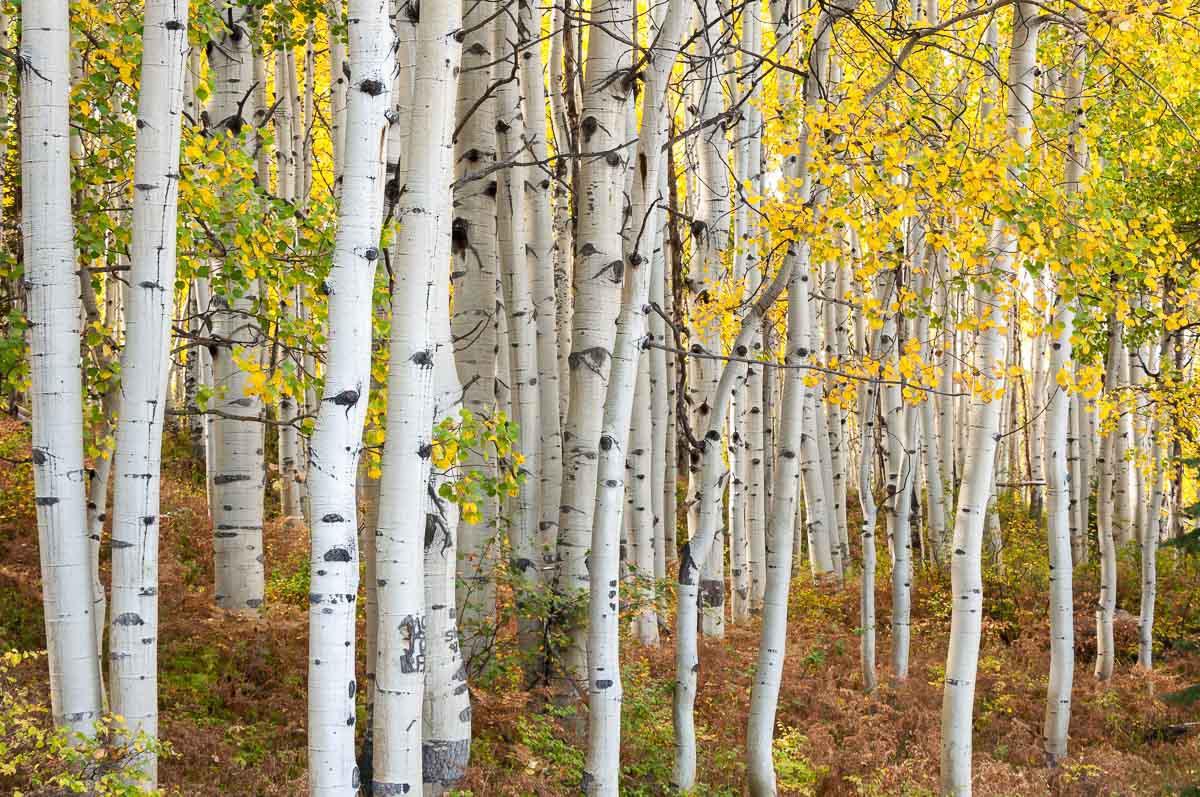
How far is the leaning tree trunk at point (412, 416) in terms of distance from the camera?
435 cm

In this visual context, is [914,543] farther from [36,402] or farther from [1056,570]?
[36,402]

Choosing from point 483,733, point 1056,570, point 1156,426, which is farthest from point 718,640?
point 1156,426

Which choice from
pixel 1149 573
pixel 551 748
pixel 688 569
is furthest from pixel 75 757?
pixel 1149 573

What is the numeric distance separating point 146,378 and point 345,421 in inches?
46.0

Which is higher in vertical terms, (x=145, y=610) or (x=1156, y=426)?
(x=1156, y=426)

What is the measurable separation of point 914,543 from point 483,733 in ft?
44.2

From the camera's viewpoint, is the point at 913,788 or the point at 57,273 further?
the point at 913,788

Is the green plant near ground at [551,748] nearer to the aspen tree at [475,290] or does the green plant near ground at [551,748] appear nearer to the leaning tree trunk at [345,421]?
the aspen tree at [475,290]

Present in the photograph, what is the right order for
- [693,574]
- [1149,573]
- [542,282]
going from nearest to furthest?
[693,574], [542,282], [1149,573]

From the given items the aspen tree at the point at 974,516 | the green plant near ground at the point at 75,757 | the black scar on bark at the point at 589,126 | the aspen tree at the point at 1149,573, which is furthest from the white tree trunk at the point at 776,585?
the aspen tree at the point at 1149,573

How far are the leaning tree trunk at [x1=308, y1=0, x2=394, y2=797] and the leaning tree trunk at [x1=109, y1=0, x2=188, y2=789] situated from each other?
3.27 ft

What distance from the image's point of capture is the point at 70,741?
14.7ft

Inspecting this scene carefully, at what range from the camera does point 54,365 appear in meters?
4.55

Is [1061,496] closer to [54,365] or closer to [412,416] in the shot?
[412,416]
